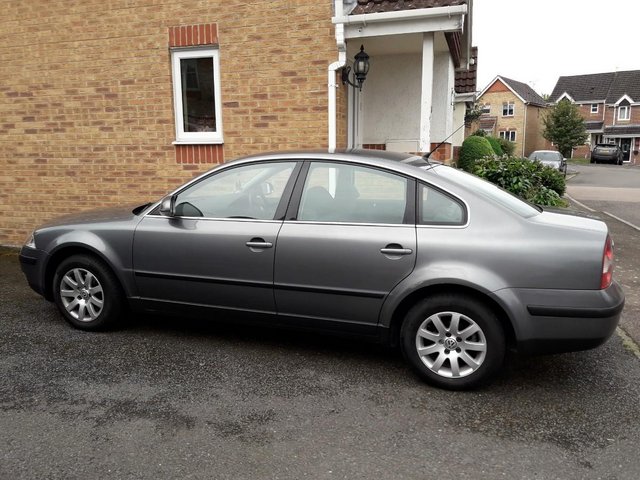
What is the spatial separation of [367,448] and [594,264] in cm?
167

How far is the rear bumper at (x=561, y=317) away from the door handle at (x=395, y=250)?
0.60 meters

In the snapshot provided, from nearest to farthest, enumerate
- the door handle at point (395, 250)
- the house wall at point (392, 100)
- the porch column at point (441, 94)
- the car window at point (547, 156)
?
the door handle at point (395, 250) → the house wall at point (392, 100) → the porch column at point (441, 94) → the car window at point (547, 156)

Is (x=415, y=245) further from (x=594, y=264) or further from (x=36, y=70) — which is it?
(x=36, y=70)

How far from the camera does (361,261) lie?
3641mm

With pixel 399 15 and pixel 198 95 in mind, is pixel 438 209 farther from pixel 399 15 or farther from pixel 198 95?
pixel 198 95

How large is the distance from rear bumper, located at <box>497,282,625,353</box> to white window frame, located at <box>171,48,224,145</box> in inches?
197

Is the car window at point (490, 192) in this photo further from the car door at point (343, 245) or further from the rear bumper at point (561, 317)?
the rear bumper at point (561, 317)

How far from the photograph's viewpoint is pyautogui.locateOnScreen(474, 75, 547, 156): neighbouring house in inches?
2179

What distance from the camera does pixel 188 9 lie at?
23.4ft

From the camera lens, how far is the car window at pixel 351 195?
3.73 metres

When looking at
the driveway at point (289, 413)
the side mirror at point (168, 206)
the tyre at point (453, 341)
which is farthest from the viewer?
the side mirror at point (168, 206)

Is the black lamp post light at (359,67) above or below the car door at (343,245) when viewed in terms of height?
above

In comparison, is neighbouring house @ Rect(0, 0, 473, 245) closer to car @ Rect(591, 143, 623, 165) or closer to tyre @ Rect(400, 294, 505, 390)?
tyre @ Rect(400, 294, 505, 390)

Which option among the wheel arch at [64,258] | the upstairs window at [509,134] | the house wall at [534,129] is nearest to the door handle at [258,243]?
the wheel arch at [64,258]
